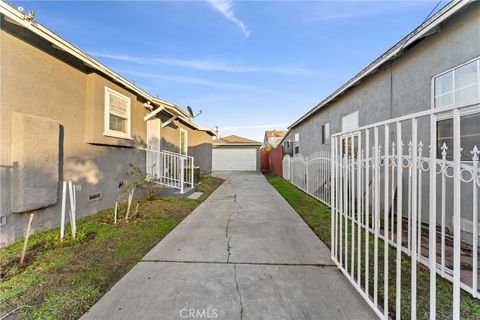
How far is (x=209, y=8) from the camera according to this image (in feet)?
24.4

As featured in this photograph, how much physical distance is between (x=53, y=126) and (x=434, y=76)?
289 inches

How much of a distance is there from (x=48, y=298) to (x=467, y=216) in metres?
5.96

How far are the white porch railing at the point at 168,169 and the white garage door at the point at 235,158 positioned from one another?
15.5 metres

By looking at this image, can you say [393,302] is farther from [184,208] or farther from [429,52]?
[184,208]

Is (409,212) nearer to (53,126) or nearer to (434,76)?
(434,76)

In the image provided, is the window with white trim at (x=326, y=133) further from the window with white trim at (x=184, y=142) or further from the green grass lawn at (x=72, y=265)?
the green grass lawn at (x=72, y=265)

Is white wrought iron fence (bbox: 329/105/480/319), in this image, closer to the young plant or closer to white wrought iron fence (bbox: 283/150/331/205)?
white wrought iron fence (bbox: 283/150/331/205)

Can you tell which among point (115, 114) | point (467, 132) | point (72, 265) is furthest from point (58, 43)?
point (467, 132)

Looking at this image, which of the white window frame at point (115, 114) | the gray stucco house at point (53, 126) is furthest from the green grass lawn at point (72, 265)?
the white window frame at point (115, 114)

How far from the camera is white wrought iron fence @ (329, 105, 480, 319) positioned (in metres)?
1.76

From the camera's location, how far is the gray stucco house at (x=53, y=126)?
374cm

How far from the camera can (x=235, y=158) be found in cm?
2611

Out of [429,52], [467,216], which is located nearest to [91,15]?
[429,52]

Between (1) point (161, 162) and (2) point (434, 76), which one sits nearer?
(2) point (434, 76)
